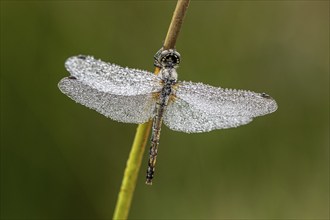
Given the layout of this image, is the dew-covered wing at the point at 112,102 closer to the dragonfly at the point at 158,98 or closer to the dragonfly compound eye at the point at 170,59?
the dragonfly at the point at 158,98

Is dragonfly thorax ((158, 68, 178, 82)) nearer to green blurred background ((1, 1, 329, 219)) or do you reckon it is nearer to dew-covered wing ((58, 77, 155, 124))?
dew-covered wing ((58, 77, 155, 124))

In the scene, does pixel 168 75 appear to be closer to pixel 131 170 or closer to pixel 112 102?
pixel 112 102

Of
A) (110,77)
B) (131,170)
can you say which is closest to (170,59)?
(110,77)

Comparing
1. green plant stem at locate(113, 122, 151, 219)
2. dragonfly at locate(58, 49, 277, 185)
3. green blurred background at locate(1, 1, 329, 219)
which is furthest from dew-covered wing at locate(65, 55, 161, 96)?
green blurred background at locate(1, 1, 329, 219)

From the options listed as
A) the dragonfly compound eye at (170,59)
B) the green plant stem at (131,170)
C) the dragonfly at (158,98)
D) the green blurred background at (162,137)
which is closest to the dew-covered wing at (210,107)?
the dragonfly at (158,98)
